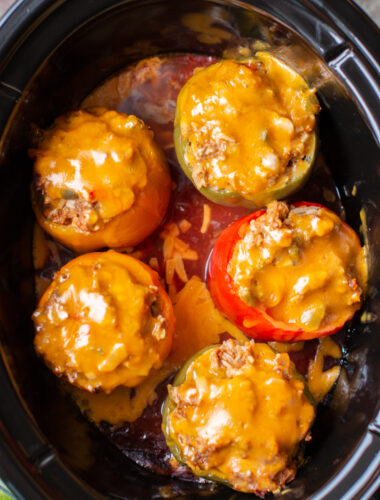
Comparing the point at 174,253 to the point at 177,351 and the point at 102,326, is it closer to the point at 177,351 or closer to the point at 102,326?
the point at 177,351

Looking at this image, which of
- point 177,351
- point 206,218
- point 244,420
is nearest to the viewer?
point 244,420

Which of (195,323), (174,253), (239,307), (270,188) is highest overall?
(270,188)

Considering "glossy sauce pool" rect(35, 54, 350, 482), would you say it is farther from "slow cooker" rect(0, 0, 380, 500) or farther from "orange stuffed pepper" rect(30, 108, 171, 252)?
"orange stuffed pepper" rect(30, 108, 171, 252)

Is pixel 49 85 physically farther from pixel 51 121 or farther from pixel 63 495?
pixel 63 495

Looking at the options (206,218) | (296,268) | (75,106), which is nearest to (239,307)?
(296,268)

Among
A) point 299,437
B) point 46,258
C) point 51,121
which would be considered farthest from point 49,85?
point 299,437

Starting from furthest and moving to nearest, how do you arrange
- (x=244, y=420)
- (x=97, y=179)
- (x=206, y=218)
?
(x=206, y=218) → (x=97, y=179) → (x=244, y=420)
